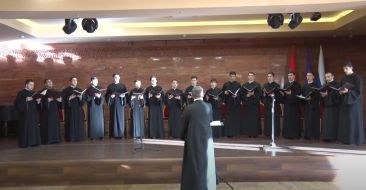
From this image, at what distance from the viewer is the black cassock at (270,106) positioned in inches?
396

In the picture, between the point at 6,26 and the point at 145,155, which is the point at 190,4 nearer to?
the point at 145,155

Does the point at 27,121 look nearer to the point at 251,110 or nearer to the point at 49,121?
the point at 49,121

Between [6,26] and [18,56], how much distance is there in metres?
3.62

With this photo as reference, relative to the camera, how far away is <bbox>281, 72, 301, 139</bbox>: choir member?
9.93 meters

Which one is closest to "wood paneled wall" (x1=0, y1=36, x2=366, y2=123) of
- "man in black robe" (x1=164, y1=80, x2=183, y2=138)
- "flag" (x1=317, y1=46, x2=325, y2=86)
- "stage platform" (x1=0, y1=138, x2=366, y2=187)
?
"flag" (x1=317, y1=46, x2=325, y2=86)

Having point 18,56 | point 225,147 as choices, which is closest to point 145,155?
point 225,147

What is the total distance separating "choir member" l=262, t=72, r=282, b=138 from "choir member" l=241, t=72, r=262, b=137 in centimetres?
20

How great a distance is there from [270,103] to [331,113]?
169 centimetres

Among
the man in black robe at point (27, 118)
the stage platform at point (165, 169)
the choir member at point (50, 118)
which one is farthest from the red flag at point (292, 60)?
the man in black robe at point (27, 118)

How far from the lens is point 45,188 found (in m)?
7.01

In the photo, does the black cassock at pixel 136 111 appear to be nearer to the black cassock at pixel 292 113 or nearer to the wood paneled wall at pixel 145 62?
the wood paneled wall at pixel 145 62

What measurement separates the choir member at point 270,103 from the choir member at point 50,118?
5.45 meters

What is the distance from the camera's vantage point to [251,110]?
10.6m

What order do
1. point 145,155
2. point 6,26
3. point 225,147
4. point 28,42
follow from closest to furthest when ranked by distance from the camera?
point 145,155, point 225,147, point 6,26, point 28,42
